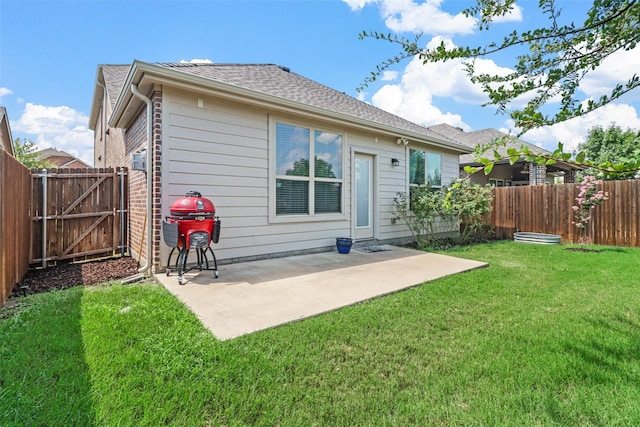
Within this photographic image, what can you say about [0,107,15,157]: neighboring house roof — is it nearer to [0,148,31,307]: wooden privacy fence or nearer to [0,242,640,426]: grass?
[0,148,31,307]: wooden privacy fence

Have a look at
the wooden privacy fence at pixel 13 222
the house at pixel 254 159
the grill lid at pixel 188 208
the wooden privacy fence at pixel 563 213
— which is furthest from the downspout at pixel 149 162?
the wooden privacy fence at pixel 563 213

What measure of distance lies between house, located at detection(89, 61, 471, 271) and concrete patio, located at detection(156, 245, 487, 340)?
2.19 ft

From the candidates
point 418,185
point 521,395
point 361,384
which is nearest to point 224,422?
point 361,384

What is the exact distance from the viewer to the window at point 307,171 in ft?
19.3

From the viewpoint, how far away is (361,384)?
202 centimetres

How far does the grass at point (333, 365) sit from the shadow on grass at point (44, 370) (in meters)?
0.01

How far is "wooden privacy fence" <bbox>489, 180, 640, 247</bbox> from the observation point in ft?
26.3

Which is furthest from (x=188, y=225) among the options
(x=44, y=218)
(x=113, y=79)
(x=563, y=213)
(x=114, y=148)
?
(x=563, y=213)

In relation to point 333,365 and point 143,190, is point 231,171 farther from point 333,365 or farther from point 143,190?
point 333,365

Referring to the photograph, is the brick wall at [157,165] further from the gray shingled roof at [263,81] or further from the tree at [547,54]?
the tree at [547,54]

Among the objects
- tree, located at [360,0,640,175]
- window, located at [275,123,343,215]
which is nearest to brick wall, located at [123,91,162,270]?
window, located at [275,123,343,215]

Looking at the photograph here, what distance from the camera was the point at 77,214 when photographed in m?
5.68

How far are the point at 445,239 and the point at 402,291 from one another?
575 centimetres

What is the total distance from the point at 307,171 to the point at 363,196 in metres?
1.88
